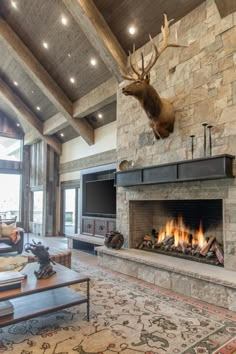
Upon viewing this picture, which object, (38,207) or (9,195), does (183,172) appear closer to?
(38,207)

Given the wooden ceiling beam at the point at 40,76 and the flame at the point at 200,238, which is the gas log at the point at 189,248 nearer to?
the flame at the point at 200,238

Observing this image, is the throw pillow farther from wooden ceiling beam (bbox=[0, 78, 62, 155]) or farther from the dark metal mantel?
wooden ceiling beam (bbox=[0, 78, 62, 155])

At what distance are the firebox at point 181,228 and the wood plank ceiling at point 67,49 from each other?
3.17 metres

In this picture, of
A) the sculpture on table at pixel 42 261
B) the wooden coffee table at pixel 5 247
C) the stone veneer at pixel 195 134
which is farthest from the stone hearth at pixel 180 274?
the wooden coffee table at pixel 5 247

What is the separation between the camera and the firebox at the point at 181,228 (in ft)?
14.8

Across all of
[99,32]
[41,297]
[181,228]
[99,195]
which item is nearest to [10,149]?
[99,195]

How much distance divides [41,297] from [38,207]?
853 cm

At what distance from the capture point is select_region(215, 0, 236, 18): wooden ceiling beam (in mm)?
3828

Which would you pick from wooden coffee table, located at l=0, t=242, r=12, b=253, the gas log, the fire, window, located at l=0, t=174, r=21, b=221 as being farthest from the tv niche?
window, located at l=0, t=174, r=21, b=221

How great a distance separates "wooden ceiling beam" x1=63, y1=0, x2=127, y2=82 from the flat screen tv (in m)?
2.90

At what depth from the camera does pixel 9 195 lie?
11594mm

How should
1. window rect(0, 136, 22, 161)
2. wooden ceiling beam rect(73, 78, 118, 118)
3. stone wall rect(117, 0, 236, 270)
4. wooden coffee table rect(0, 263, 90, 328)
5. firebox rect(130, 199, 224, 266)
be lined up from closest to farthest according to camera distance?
wooden coffee table rect(0, 263, 90, 328), stone wall rect(117, 0, 236, 270), firebox rect(130, 199, 224, 266), wooden ceiling beam rect(73, 78, 118, 118), window rect(0, 136, 22, 161)

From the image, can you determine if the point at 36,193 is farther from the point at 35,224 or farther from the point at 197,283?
the point at 197,283

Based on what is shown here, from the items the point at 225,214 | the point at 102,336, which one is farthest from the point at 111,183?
the point at 102,336
